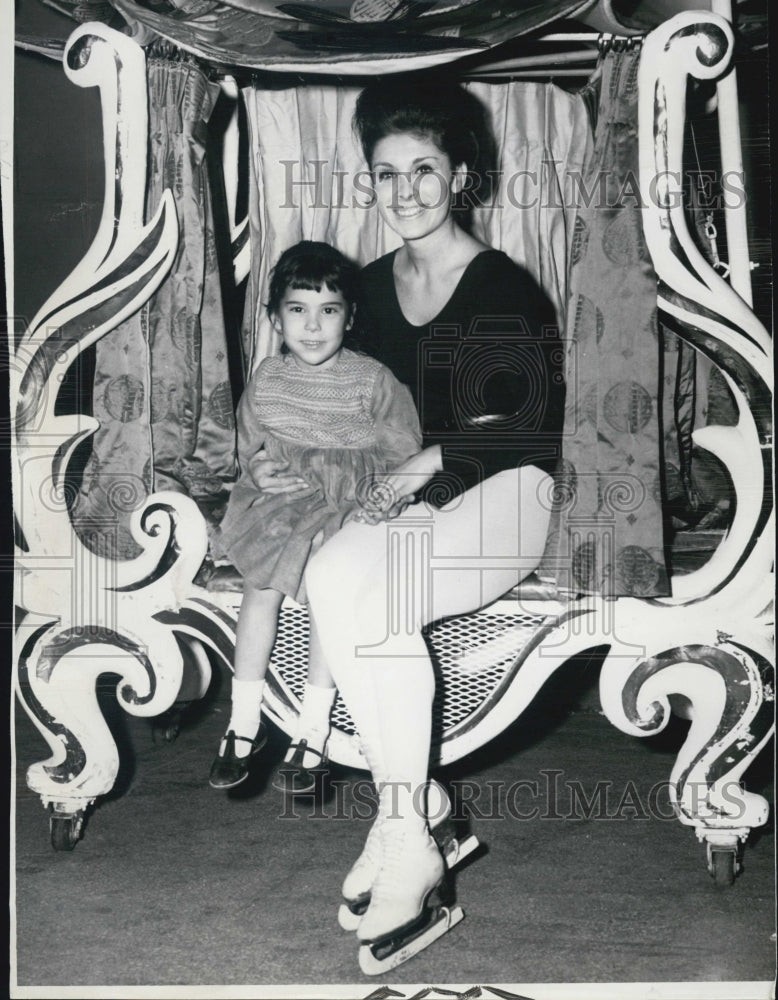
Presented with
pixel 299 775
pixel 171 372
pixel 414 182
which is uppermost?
pixel 414 182

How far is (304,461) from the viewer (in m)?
2.12

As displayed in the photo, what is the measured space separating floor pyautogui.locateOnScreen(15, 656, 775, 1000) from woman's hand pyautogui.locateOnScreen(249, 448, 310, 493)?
0.42 metres

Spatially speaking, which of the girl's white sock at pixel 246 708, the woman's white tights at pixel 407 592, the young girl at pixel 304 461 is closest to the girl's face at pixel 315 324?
the young girl at pixel 304 461

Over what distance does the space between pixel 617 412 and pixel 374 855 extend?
0.98 m

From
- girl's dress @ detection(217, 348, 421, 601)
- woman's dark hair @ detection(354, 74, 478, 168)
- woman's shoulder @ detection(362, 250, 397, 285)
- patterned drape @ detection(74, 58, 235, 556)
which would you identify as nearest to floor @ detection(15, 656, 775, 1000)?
girl's dress @ detection(217, 348, 421, 601)

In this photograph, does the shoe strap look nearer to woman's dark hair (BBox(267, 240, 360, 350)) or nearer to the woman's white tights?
the woman's white tights

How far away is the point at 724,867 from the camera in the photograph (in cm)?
212

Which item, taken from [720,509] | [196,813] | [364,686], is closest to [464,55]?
[720,509]

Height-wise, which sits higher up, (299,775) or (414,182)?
(414,182)

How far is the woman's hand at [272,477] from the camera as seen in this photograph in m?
2.11

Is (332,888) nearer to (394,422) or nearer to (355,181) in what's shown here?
(394,422)

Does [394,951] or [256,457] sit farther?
[256,457]

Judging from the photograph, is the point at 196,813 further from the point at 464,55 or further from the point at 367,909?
the point at 464,55

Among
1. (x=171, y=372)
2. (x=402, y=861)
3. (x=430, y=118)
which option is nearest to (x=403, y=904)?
(x=402, y=861)
